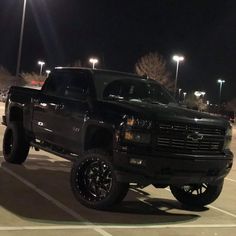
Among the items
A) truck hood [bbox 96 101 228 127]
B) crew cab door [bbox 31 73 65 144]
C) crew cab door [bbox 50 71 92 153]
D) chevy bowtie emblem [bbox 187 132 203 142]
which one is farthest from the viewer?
crew cab door [bbox 31 73 65 144]

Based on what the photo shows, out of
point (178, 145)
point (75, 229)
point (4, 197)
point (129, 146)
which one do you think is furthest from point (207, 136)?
point (4, 197)

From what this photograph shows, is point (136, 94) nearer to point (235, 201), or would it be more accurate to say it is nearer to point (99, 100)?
point (99, 100)

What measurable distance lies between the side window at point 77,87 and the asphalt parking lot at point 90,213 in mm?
1518

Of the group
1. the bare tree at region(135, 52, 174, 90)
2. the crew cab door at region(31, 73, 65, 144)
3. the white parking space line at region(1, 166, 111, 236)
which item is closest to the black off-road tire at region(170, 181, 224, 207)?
the white parking space line at region(1, 166, 111, 236)

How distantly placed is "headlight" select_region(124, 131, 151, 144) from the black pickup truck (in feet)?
0.04

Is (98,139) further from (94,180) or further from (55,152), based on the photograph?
(55,152)

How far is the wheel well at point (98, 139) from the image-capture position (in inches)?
331

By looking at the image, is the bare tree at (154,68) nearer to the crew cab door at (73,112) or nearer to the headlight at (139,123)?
the crew cab door at (73,112)

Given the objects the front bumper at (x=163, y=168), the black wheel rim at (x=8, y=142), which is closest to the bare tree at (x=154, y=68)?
the black wheel rim at (x=8, y=142)

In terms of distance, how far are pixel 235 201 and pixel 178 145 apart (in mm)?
2458

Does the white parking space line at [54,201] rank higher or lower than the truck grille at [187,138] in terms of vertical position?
lower

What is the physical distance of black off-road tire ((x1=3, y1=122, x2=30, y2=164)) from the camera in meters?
11.0

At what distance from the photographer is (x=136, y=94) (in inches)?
374

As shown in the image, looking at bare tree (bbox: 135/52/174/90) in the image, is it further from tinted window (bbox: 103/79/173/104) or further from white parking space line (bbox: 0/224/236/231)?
white parking space line (bbox: 0/224/236/231)
